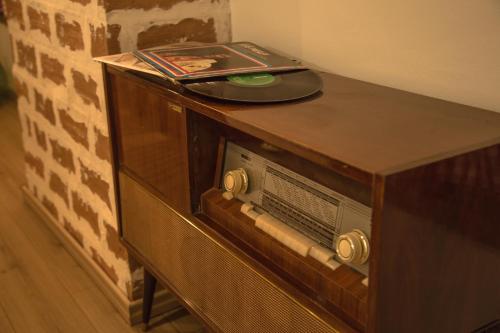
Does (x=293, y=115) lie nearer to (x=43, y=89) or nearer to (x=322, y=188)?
(x=322, y=188)

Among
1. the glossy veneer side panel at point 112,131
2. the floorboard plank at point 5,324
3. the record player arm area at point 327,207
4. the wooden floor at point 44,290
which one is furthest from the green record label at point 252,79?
the floorboard plank at point 5,324

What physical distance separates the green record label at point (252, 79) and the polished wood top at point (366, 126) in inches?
3.8

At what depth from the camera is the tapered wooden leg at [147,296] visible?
1.60 metres

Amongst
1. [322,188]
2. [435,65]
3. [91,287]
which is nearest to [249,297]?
[322,188]

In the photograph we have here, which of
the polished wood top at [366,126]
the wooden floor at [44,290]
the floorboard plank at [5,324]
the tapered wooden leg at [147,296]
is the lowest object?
the floorboard plank at [5,324]

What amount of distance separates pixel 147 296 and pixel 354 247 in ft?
3.16

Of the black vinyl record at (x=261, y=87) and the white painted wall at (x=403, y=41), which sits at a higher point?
the white painted wall at (x=403, y=41)

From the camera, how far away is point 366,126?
0.91 meters

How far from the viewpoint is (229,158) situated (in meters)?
1.22

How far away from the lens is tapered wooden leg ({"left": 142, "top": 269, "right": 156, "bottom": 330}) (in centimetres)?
160

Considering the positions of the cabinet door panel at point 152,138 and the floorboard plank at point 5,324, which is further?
the floorboard plank at point 5,324

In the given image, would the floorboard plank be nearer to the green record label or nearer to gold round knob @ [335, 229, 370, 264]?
the green record label

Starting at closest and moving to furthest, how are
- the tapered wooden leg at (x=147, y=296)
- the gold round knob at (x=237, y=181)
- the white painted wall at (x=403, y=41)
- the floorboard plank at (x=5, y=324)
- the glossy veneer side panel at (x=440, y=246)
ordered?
the glossy veneer side panel at (x=440, y=246), the white painted wall at (x=403, y=41), the gold round knob at (x=237, y=181), the tapered wooden leg at (x=147, y=296), the floorboard plank at (x=5, y=324)

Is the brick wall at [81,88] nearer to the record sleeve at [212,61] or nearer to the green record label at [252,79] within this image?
the record sleeve at [212,61]
